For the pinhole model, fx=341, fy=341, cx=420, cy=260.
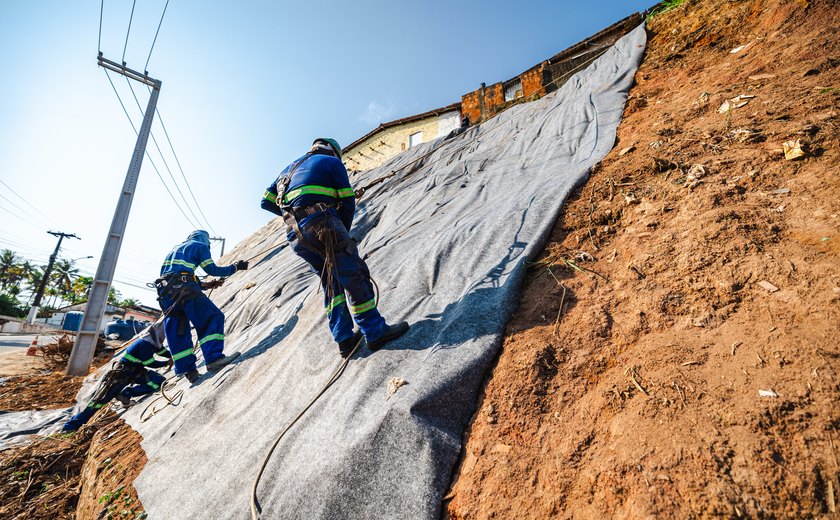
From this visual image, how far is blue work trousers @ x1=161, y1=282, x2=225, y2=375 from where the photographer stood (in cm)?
371

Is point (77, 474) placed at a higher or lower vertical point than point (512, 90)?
lower

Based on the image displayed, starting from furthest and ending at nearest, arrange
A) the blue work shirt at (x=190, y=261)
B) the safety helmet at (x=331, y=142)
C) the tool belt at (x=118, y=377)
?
the blue work shirt at (x=190, y=261) < the tool belt at (x=118, y=377) < the safety helmet at (x=331, y=142)

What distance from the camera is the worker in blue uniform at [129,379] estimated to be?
12.2ft

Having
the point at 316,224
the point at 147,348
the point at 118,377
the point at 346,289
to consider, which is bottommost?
the point at 346,289

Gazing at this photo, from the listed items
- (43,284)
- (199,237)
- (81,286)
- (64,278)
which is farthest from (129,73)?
(64,278)

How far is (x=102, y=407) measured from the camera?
12.7 feet

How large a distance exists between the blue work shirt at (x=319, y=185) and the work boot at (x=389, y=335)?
3.17 feet

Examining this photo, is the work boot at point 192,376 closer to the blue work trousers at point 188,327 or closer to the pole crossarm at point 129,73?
the blue work trousers at point 188,327

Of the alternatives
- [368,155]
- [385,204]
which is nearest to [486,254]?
[385,204]

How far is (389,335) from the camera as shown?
2395 millimetres

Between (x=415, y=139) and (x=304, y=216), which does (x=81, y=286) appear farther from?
(x=304, y=216)

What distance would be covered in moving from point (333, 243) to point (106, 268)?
25.2 feet

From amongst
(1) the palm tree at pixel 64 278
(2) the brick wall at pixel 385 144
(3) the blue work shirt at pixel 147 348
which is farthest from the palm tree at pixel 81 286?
(3) the blue work shirt at pixel 147 348

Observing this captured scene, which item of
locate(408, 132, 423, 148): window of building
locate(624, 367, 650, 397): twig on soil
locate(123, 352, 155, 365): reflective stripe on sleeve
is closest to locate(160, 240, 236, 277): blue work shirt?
locate(123, 352, 155, 365): reflective stripe on sleeve
